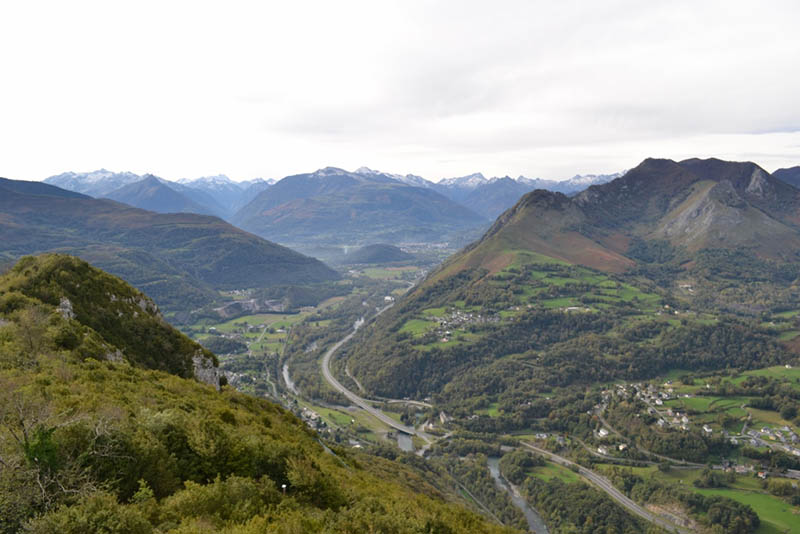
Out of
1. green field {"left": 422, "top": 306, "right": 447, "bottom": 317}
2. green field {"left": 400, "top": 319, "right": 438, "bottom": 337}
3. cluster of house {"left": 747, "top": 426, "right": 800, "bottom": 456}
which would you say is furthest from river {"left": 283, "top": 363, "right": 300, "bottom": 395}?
cluster of house {"left": 747, "top": 426, "right": 800, "bottom": 456}

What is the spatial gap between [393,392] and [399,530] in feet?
363

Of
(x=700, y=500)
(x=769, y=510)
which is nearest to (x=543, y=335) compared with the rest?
(x=700, y=500)

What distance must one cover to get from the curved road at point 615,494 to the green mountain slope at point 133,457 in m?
61.9

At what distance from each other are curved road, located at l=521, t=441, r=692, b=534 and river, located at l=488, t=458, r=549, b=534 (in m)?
11.4

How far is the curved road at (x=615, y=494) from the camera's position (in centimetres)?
6675

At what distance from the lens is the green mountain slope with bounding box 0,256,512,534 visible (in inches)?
537

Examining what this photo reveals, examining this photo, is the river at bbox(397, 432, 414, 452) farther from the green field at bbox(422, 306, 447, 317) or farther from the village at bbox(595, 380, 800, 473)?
the green field at bbox(422, 306, 447, 317)

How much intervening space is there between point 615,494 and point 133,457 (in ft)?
278

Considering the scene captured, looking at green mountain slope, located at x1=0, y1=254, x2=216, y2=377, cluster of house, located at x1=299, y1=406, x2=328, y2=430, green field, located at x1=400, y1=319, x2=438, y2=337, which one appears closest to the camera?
green mountain slope, located at x1=0, y1=254, x2=216, y2=377

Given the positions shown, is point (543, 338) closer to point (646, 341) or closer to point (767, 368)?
point (646, 341)

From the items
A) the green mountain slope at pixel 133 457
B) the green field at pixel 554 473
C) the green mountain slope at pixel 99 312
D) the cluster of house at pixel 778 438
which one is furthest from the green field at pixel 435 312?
the green mountain slope at pixel 133 457

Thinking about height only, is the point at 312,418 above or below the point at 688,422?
below

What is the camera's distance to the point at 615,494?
75.4m

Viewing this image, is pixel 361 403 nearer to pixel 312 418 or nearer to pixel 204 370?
pixel 312 418
